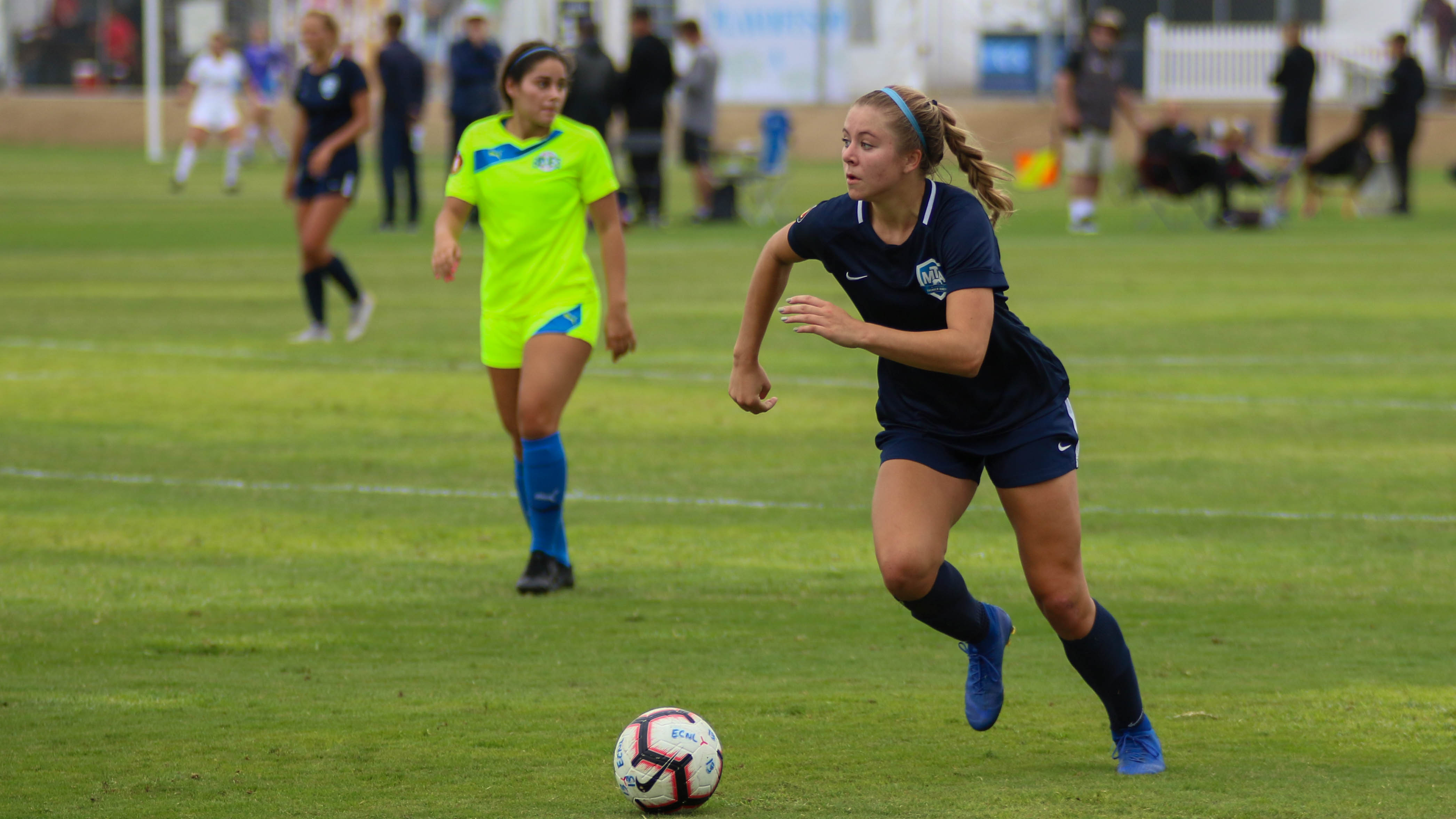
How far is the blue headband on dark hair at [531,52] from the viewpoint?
720 cm

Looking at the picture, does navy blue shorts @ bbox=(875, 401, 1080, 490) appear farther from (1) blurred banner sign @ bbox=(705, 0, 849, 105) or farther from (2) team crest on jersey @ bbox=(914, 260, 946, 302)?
(1) blurred banner sign @ bbox=(705, 0, 849, 105)

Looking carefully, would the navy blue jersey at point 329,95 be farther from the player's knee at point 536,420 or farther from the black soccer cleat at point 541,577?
the black soccer cleat at point 541,577

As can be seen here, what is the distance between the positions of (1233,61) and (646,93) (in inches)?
818

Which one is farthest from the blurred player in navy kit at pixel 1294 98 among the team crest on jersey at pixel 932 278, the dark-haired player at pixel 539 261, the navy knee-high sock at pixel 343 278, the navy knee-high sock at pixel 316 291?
the team crest on jersey at pixel 932 278

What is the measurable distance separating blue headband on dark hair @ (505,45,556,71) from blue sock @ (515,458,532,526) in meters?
1.54

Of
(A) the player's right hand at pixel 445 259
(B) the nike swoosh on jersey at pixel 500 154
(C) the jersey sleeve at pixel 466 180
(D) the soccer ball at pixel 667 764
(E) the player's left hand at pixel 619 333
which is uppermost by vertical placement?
(B) the nike swoosh on jersey at pixel 500 154

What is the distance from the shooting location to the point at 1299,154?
26703mm

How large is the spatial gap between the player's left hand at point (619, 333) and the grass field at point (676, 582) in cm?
92

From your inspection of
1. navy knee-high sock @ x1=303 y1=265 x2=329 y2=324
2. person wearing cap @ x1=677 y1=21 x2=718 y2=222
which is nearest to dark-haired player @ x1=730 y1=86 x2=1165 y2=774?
navy knee-high sock @ x1=303 y1=265 x2=329 y2=324

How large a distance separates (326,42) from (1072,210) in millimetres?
12740

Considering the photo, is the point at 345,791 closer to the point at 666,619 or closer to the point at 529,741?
the point at 529,741

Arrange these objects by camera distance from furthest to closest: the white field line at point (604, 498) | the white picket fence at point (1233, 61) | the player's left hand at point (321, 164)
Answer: the white picket fence at point (1233, 61), the player's left hand at point (321, 164), the white field line at point (604, 498)

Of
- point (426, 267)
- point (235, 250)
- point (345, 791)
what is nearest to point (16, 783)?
point (345, 791)

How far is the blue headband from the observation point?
482 cm
